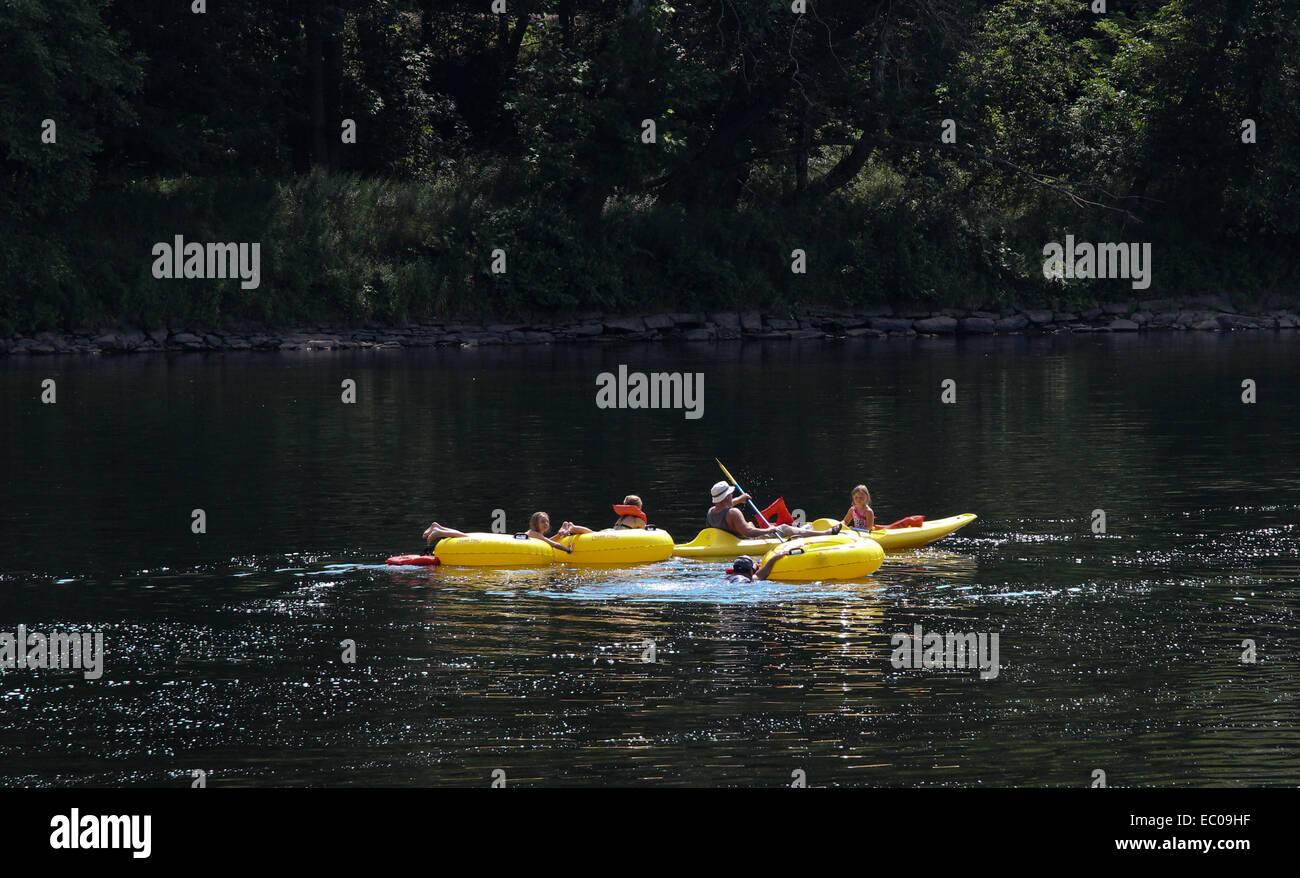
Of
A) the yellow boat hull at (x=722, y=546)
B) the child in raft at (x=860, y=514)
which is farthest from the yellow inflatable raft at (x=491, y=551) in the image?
the child in raft at (x=860, y=514)

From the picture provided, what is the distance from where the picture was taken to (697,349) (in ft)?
171

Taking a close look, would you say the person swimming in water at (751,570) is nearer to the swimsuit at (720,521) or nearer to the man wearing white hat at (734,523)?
the man wearing white hat at (734,523)

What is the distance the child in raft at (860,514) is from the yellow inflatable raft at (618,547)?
2.47 meters

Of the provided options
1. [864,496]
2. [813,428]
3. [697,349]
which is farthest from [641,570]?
[697,349]

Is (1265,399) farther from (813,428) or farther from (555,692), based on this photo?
(555,692)

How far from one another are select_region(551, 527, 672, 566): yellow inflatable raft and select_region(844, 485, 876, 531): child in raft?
247cm

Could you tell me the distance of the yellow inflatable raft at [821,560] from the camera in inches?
777

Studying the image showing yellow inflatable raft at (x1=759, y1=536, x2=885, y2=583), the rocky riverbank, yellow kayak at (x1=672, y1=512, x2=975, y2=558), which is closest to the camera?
yellow inflatable raft at (x1=759, y1=536, x2=885, y2=583)

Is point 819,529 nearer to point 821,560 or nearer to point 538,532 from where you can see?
point 821,560

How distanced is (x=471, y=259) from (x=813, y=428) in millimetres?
24692

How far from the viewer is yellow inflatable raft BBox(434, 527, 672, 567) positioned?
20422mm

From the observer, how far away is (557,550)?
2070cm

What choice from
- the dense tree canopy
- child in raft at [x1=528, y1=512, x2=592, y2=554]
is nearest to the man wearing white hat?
child in raft at [x1=528, y1=512, x2=592, y2=554]

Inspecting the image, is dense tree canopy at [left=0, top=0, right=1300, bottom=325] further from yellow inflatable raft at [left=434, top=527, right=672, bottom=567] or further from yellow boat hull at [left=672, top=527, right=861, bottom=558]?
yellow boat hull at [left=672, top=527, right=861, bottom=558]
